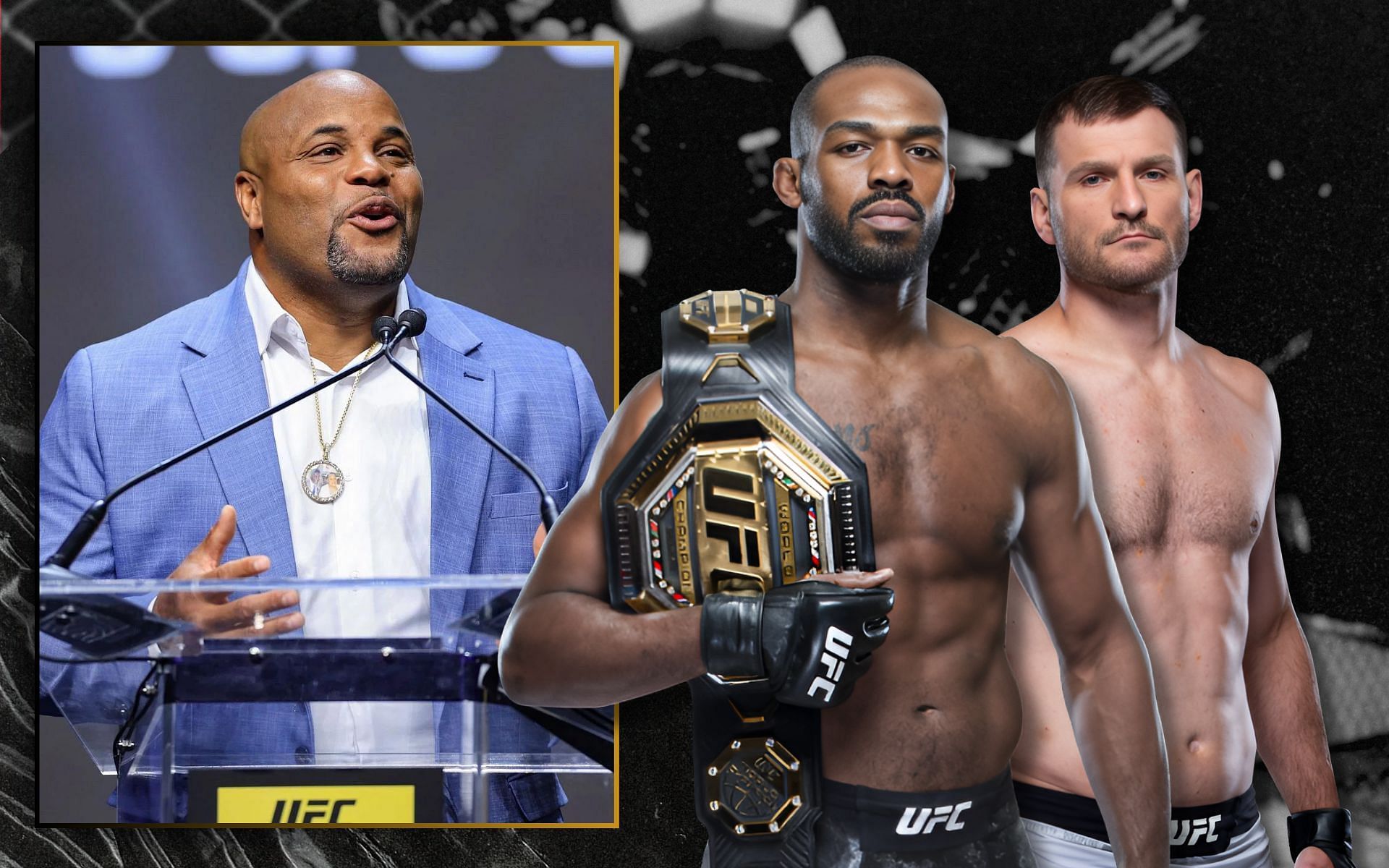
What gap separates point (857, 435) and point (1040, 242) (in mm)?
934

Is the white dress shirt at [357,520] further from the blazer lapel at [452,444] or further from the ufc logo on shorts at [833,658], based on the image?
the ufc logo on shorts at [833,658]

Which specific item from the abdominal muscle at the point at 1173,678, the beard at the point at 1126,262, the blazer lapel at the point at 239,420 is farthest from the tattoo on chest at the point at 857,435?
the blazer lapel at the point at 239,420

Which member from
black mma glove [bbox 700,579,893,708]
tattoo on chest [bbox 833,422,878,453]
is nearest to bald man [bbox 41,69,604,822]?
tattoo on chest [bbox 833,422,878,453]

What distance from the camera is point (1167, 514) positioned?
2.44m

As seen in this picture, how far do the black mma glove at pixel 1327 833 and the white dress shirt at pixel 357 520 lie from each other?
5.84 feet

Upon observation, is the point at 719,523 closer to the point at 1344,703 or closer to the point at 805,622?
the point at 805,622

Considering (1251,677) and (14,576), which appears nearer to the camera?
(1251,677)

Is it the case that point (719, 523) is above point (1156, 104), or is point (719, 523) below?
below

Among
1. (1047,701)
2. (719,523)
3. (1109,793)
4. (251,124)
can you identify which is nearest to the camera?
(719,523)

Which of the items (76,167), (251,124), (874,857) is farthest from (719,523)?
(76,167)

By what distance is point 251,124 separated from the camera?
2799 mm

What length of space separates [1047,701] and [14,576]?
2.25m

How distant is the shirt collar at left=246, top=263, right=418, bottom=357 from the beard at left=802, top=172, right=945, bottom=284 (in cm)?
102

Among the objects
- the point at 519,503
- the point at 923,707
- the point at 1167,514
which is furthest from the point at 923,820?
the point at 519,503
